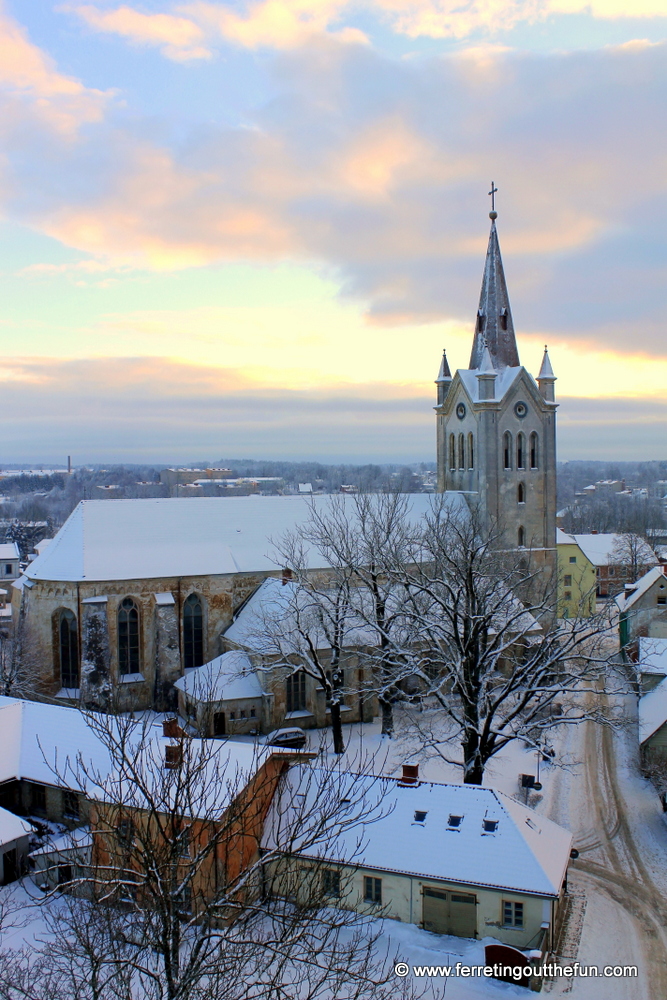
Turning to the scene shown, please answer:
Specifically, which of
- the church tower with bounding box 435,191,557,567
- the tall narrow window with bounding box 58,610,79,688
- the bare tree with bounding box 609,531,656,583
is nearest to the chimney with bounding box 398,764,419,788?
the tall narrow window with bounding box 58,610,79,688

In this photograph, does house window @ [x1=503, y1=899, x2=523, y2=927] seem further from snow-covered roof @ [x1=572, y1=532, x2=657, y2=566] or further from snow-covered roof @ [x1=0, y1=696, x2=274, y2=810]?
snow-covered roof @ [x1=572, y1=532, x2=657, y2=566]

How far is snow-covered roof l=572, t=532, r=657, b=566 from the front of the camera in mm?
72688

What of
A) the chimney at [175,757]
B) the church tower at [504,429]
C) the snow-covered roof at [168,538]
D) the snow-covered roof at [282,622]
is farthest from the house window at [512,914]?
the church tower at [504,429]

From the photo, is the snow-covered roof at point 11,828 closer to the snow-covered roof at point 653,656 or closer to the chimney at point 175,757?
the chimney at point 175,757

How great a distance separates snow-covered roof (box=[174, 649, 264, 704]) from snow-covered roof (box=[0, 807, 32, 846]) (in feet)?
33.5

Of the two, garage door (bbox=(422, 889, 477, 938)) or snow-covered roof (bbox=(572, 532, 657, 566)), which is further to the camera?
snow-covered roof (bbox=(572, 532, 657, 566))

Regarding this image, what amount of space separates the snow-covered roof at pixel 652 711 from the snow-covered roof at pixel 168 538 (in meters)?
16.8

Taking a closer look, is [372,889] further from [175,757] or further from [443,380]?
[443,380]

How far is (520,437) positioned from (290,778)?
27380 mm

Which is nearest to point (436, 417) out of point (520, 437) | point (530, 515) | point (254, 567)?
point (520, 437)

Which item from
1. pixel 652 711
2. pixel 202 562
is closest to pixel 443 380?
pixel 202 562

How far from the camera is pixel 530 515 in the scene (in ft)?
142

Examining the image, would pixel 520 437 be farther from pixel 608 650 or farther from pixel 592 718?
pixel 592 718

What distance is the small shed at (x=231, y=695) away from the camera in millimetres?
32219
